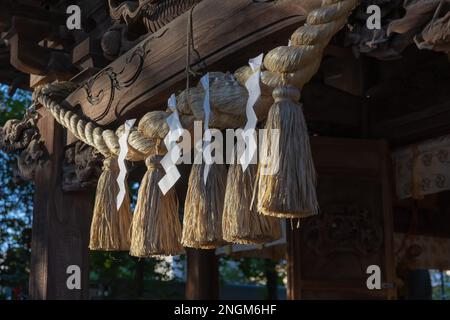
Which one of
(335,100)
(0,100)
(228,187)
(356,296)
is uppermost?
(0,100)

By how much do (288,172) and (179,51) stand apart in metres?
1.11

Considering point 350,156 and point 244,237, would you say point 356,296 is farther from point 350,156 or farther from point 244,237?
point 244,237

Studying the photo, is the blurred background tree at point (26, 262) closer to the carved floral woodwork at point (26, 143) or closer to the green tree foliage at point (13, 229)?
the green tree foliage at point (13, 229)

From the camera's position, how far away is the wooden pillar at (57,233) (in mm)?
3867

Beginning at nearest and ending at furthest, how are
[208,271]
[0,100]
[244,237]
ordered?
[244,237]
[208,271]
[0,100]

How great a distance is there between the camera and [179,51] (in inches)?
120

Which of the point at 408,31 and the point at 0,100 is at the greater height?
the point at 0,100

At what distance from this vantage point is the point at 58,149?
13.1 ft

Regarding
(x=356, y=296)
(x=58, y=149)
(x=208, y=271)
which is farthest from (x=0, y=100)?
(x=356, y=296)

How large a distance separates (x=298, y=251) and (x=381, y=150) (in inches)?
28.6

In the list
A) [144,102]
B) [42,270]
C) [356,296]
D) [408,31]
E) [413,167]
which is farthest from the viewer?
[413,167]

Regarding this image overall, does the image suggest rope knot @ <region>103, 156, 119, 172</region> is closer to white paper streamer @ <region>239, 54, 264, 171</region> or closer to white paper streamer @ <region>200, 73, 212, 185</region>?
white paper streamer @ <region>200, 73, 212, 185</region>

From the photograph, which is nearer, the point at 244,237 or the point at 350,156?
the point at 244,237

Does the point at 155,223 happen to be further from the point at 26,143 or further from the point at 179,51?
the point at 26,143
